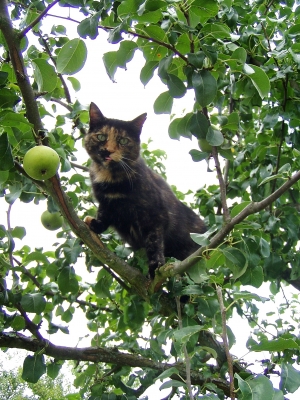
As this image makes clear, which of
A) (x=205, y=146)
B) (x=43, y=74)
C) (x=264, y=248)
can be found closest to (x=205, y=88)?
(x=43, y=74)

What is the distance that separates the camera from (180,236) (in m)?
3.84

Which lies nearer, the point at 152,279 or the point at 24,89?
the point at 24,89

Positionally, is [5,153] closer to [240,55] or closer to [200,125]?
[200,125]

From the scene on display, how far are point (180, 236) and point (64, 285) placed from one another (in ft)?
3.81

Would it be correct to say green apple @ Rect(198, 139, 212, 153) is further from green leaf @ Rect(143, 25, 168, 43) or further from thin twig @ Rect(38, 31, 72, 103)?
thin twig @ Rect(38, 31, 72, 103)

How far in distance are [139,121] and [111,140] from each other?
0.37 metres

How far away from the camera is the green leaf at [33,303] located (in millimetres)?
2859

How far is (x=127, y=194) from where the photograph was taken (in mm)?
3479

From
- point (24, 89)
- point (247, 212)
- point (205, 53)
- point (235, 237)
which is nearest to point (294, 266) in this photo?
point (235, 237)

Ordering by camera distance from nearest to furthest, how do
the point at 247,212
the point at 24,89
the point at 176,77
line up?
the point at 247,212, the point at 24,89, the point at 176,77

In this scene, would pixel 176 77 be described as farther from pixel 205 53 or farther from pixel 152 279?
pixel 152 279

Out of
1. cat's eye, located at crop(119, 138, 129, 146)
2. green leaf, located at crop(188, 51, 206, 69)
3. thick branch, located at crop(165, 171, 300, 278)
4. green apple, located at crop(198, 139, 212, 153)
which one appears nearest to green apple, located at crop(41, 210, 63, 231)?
cat's eye, located at crop(119, 138, 129, 146)

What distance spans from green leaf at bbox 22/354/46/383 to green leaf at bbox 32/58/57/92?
1636 millimetres

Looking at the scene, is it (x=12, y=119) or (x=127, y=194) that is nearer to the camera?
(x=12, y=119)
